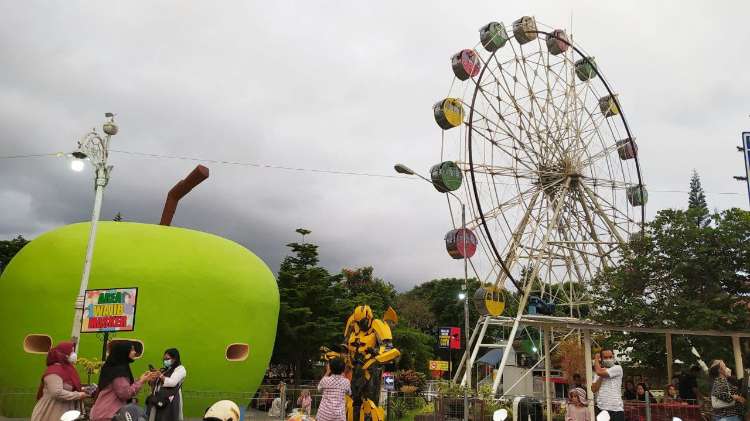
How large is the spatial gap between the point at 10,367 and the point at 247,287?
5.91 metres

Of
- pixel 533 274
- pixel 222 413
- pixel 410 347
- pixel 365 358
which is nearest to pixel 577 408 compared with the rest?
pixel 365 358

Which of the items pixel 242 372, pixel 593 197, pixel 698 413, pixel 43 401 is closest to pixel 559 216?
pixel 593 197

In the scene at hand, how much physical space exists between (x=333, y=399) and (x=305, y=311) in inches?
725

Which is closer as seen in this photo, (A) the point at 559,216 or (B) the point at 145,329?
(B) the point at 145,329

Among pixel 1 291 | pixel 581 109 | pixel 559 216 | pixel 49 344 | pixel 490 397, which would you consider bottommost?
pixel 490 397

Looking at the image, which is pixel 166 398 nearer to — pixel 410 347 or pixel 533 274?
pixel 533 274

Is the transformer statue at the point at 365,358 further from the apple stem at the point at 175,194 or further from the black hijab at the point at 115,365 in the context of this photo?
the apple stem at the point at 175,194

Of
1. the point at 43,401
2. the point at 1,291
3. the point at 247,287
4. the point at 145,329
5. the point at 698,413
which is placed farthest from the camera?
the point at 247,287

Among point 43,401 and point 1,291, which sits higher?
point 1,291

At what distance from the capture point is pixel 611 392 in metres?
8.07

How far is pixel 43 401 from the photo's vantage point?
21.7 ft

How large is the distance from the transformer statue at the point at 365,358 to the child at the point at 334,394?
1.69 metres

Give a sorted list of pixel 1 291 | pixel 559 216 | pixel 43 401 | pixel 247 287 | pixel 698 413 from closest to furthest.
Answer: pixel 43 401 < pixel 698 413 < pixel 1 291 < pixel 247 287 < pixel 559 216

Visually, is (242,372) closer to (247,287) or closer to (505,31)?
(247,287)
